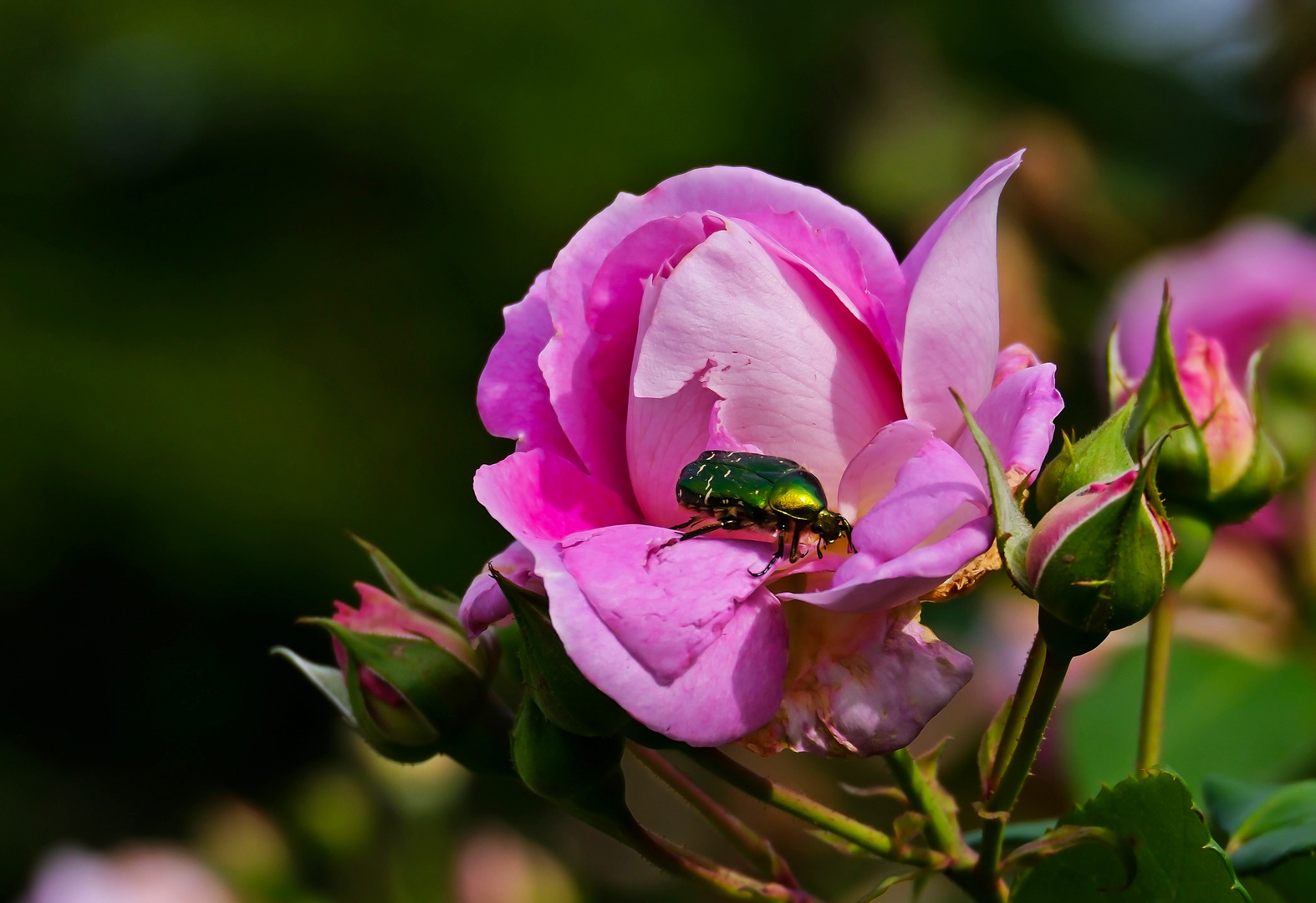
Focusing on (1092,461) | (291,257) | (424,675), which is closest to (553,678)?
(424,675)

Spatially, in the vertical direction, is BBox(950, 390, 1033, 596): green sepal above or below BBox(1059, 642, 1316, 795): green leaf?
above

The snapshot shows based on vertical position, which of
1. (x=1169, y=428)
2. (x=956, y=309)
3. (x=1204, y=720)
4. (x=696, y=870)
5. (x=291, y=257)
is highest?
(x=956, y=309)

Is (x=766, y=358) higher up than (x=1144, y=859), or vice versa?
(x=766, y=358)

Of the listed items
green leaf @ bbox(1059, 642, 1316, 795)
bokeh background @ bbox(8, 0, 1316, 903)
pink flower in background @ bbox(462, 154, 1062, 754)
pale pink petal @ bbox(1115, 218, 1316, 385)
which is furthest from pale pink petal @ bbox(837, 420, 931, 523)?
bokeh background @ bbox(8, 0, 1316, 903)

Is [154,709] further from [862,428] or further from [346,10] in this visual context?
[862,428]

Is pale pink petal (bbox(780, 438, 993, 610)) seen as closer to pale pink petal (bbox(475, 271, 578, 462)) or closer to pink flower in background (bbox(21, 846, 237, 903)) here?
pale pink petal (bbox(475, 271, 578, 462))

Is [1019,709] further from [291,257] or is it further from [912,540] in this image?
[291,257]

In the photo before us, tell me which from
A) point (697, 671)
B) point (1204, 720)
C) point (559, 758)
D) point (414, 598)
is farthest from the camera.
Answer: point (1204, 720)
